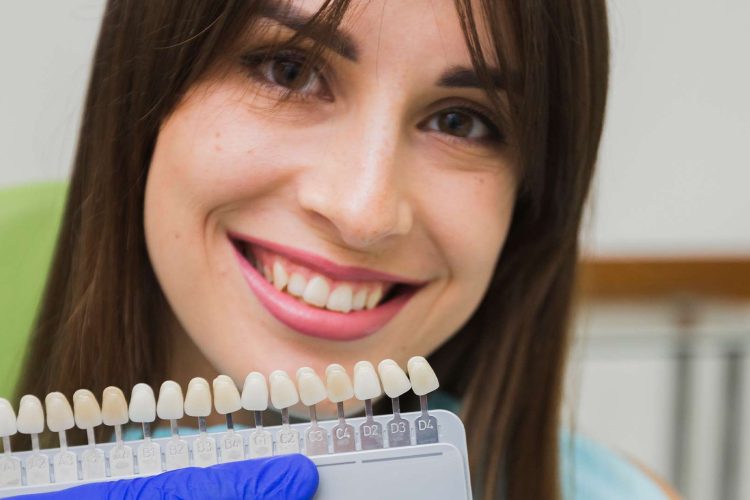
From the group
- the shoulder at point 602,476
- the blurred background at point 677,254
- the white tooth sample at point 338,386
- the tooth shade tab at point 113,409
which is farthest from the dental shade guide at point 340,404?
the blurred background at point 677,254

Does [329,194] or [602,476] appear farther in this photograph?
[602,476]

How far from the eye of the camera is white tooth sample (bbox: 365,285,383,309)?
66 cm

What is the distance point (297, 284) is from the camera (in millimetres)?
638

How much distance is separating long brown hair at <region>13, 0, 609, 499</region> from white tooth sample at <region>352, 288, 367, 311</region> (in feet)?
0.53

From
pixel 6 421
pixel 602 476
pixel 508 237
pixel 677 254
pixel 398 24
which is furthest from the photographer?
pixel 677 254

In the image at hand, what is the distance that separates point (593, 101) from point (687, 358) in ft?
3.03

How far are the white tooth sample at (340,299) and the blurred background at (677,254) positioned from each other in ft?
2.55

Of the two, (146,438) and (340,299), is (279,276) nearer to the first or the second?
(340,299)

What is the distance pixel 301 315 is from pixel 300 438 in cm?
A: 17

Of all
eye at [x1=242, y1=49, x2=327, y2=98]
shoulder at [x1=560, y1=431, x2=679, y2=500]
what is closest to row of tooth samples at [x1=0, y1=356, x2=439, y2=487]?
eye at [x1=242, y1=49, x2=327, y2=98]

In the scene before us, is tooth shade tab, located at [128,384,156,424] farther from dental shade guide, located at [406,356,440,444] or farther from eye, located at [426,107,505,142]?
eye, located at [426,107,505,142]

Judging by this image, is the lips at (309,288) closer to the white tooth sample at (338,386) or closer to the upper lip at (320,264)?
the upper lip at (320,264)

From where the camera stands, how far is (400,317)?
0.67 m

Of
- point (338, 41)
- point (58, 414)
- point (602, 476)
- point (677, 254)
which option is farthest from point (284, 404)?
point (677, 254)
